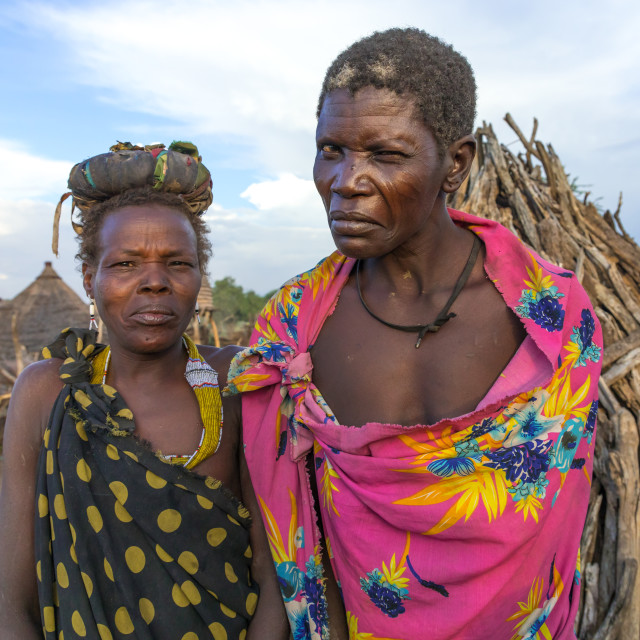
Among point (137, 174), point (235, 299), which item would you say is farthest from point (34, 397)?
point (235, 299)

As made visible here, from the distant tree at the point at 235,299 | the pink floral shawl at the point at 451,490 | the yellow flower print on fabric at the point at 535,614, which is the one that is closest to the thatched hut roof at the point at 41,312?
the pink floral shawl at the point at 451,490

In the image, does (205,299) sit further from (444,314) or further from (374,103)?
(374,103)

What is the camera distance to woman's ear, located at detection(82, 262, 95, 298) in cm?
203

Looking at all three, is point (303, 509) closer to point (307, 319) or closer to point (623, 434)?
point (307, 319)

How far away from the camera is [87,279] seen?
2.04 metres

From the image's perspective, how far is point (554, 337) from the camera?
165 centimetres

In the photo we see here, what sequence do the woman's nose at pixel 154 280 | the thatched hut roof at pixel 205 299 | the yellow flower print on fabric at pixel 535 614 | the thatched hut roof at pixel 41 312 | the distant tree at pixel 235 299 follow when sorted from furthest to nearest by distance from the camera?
the distant tree at pixel 235 299
the thatched hut roof at pixel 205 299
the thatched hut roof at pixel 41 312
the woman's nose at pixel 154 280
the yellow flower print on fabric at pixel 535 614

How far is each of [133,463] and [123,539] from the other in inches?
8.4

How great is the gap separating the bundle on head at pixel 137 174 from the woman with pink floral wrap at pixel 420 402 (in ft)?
1.66

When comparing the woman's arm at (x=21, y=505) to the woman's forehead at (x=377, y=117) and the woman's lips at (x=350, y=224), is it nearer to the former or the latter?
the woman's lips at (x=350, y=224)

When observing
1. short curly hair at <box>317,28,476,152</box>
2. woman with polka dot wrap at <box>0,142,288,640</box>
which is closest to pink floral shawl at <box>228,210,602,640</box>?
woman with polka dot wrap at <box>0,142,288,640</box>

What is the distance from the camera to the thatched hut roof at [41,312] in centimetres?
1049

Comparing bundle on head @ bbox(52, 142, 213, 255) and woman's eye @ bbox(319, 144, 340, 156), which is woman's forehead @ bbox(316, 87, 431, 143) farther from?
bundle on head @ bbox(52, 142, 213, 255)

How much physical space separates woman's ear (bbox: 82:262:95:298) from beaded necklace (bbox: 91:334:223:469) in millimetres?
200
